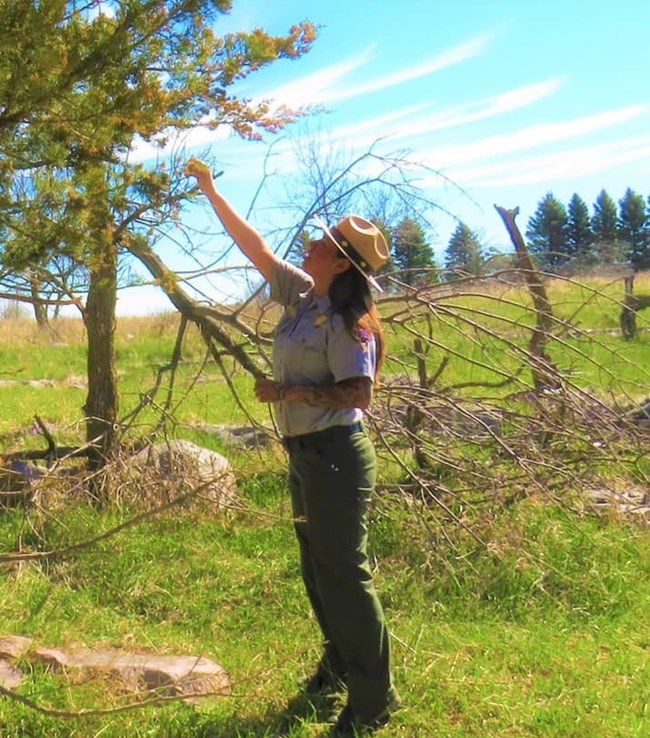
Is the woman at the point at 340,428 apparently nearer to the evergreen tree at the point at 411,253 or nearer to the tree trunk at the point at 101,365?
the evergreen tree at the point at 411,253

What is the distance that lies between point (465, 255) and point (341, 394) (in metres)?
3.29

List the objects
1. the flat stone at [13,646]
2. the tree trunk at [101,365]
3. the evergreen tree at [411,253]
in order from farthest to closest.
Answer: the tree trunk at [101,365]
the evergreen tree at [411,253]
the flat stone at [13,646]

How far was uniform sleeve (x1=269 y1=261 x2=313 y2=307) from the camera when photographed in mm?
3580

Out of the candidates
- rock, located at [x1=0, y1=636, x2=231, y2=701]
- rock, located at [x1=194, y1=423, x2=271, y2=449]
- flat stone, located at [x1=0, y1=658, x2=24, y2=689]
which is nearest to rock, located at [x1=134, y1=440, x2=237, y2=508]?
rock, located at [x1=194, y1=423, x2=271, y2=449]

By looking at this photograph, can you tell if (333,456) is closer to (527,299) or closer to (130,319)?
(527,299)

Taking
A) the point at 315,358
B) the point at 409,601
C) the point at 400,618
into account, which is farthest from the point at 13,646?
the point at 315,358

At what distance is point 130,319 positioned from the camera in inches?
882

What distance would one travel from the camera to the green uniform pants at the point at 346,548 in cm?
332

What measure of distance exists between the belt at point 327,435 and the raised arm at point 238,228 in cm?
67

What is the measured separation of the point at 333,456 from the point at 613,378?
329 centimetres

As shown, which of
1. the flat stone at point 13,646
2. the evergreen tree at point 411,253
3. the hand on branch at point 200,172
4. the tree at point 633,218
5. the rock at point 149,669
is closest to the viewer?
the hand on branch at point 200,172

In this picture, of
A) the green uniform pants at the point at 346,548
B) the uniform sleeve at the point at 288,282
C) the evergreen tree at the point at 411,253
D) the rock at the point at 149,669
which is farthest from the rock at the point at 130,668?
the evergreen tree at the point at 411,253

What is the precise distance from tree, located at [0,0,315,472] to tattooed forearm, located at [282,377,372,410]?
1060 mm

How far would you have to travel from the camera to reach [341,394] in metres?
3.22
